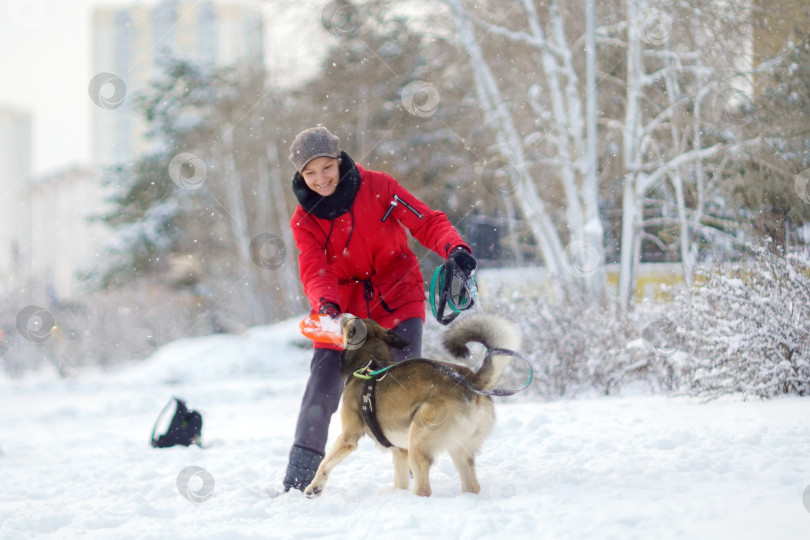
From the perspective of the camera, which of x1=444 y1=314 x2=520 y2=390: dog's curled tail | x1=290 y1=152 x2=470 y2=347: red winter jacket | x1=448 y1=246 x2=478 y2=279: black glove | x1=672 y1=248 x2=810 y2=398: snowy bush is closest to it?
x1=444 y1=314 x2=520 y2=390: dog's curled tail

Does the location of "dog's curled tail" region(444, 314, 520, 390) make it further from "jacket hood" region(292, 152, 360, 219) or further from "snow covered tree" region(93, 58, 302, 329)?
"snow covered tree" region(93, 58, 302, 329)

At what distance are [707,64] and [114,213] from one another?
21.7m

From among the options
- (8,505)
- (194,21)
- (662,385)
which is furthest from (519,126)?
(194,21)

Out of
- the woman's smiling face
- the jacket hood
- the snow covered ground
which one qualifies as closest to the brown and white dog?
the snow covered ground

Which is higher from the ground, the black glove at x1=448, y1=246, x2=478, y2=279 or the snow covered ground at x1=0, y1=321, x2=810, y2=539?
the black glove at x1=448, y1=246, x2=478, y2=279

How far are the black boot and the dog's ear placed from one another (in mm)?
741

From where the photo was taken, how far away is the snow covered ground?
8.25 ft

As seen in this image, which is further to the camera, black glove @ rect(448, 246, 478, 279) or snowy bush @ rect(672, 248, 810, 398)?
snowy bush @ rect(672, 248, 810, 398)

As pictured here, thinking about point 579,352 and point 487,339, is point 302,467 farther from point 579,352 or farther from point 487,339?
point 579,352

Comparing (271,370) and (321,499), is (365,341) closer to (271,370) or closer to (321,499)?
(321,499)

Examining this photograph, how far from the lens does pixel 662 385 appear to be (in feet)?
22.6

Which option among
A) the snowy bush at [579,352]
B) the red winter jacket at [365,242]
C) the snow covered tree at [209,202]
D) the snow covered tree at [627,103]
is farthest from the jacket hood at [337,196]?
the snow covered tree at [209,202]

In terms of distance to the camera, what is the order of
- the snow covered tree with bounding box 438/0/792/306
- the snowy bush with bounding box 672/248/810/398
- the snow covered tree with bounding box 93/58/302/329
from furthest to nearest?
the snow covered tree with bounding box 93/58/302/329 < the snow covered tree with bounding box 438/0/792/306 < the snowy bush with bounding box 672/248/810/398

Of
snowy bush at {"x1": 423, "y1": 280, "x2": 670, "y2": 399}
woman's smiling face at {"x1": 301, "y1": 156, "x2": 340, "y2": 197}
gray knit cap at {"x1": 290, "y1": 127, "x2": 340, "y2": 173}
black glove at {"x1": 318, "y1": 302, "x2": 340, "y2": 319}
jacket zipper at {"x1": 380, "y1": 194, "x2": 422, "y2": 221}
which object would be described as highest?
gray knit cap at {"x1": 290, "y1": 127, "x2": 340, "y2": 173}
